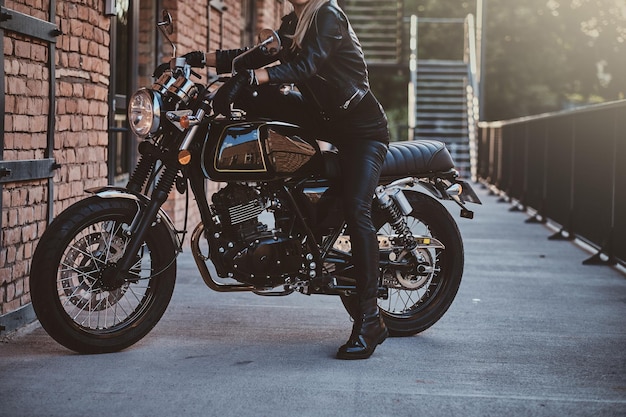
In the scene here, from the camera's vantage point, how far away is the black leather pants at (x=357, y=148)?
5.48 m

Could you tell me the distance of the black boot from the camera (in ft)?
17.8

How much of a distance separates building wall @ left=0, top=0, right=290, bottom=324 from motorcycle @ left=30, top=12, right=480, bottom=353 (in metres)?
0.64

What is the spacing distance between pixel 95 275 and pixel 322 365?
1.14 m

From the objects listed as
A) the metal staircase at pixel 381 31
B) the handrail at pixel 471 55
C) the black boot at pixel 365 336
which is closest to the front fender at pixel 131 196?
the black boot at pixel 365 336

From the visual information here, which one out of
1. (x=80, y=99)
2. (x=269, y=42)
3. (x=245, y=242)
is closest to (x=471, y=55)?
(x=80, y=99)

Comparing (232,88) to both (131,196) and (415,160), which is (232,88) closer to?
(131,196)

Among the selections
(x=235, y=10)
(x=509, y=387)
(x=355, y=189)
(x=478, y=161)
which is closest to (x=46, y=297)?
(x=355, y=189)

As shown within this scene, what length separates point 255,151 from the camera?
5395 mm

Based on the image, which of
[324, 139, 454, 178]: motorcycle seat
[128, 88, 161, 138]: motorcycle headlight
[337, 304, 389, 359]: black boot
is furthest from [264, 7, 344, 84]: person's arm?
[337, 304, 389, 359]: black boot

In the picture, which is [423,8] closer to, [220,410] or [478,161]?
[478,161]

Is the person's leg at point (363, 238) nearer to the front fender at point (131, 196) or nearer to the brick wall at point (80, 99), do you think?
the front fender at point (131, 196)

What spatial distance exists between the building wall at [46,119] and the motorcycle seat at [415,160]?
6.45 ft

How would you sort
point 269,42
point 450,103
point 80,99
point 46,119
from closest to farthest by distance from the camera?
1. point 269,42
2. point 46,119
3. point 80,99
4. point 450,103

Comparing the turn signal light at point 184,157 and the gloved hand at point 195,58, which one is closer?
the turn signal light at point 184,157
